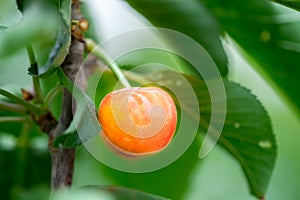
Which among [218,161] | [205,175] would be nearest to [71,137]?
[218,161]

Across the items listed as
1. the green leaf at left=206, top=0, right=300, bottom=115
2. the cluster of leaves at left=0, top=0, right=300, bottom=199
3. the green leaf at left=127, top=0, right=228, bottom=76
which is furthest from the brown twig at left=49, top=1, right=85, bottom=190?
the green leaf at left=206, top=0, right=300, bottom=115

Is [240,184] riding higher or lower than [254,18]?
lower

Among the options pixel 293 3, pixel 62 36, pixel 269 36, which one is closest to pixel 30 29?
pixel 62 36

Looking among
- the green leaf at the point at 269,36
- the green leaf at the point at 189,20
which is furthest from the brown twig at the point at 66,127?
the green leaf at the point at 269,36

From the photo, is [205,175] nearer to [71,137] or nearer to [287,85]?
[287,85]

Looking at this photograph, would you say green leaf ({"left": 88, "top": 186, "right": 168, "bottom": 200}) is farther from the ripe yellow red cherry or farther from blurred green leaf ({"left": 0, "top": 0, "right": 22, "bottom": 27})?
blurred green leaf ({"left": 0, "top": 0, "right": 22, "bottom": 27})

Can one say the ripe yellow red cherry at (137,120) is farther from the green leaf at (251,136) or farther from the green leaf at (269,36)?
the green leaf at (269,36)
